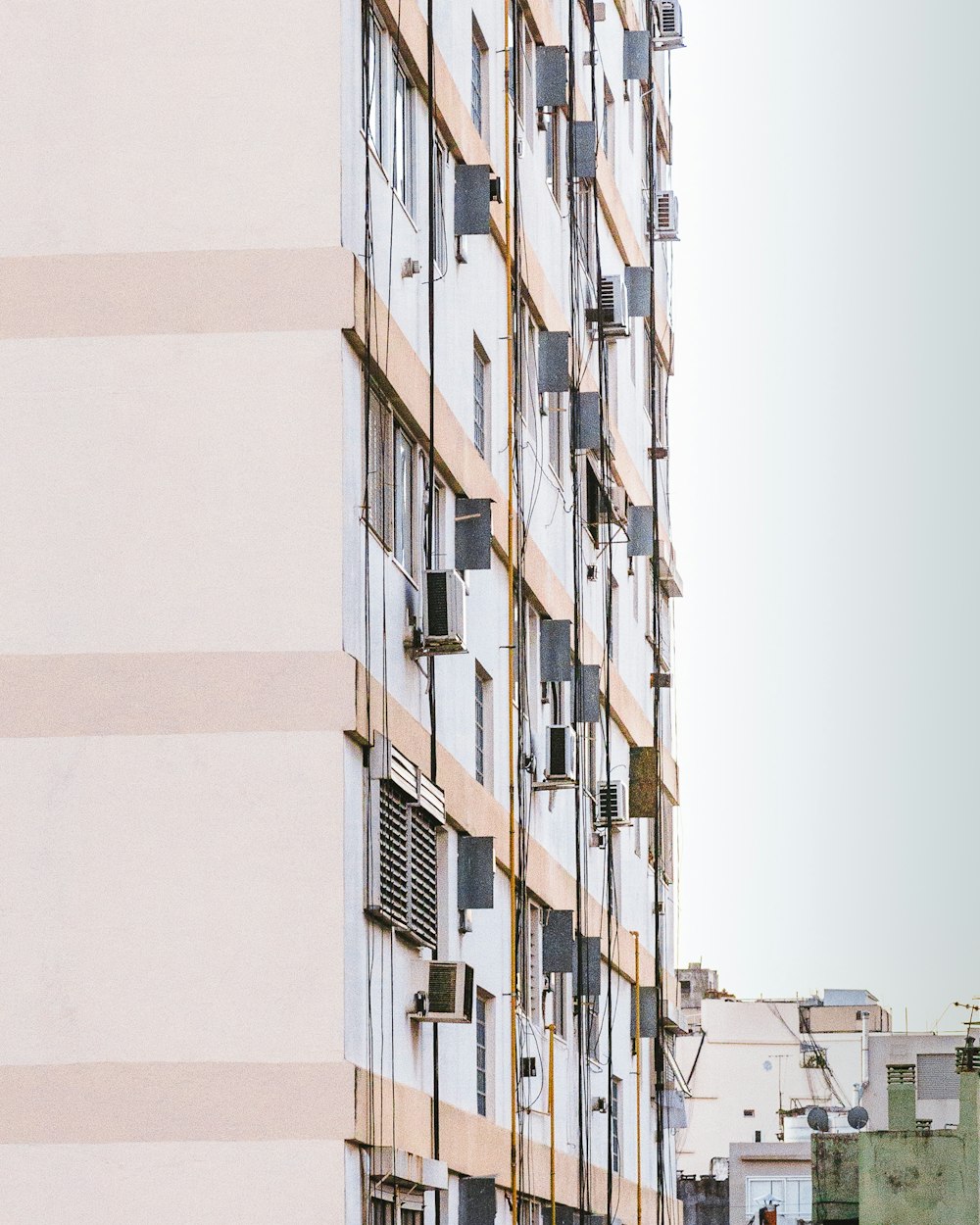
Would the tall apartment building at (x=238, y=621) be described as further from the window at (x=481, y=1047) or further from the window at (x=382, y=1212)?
the window at (x=481, y=1047)

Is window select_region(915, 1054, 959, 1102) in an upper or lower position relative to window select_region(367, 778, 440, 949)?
lower

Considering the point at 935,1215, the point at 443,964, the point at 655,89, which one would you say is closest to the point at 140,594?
the point at 443,964

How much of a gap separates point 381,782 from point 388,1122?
2.27 m

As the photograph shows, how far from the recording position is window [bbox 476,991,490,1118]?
1958 centimetres

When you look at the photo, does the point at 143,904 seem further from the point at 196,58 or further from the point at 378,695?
the point at 196,58

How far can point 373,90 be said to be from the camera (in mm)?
16609

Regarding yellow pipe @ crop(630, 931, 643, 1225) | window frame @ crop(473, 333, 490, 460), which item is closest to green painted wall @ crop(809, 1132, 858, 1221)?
yellow pipe @ crop(630, 931, 643, 1225)

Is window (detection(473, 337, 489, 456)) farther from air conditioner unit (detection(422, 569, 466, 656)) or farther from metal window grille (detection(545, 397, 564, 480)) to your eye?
metal window grille (detection(545, 397, 564, 480))

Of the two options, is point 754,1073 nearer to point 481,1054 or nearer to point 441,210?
point 481,1054

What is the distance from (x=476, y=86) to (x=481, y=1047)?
28.8 feet

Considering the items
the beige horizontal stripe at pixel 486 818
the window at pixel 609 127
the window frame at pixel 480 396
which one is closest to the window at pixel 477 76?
the window frame at pixel 480 396

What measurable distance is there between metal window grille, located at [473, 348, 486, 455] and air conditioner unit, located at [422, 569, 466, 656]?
3.70m

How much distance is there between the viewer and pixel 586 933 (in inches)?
1013

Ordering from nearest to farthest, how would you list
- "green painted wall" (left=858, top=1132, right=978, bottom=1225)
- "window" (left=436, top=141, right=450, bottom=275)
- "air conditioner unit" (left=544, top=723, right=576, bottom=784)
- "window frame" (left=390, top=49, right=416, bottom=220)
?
1. "window frame" (left=390, top=49, right=416, bottom=220)
2. "window" (left=436, top=141, right=450, bottom=275)
3. "air conditioner unit" (left=544, top=723, right=576, bottom=784)
4. "green painted wall" (left=858, top=1132, right=978, bottom=1225)
